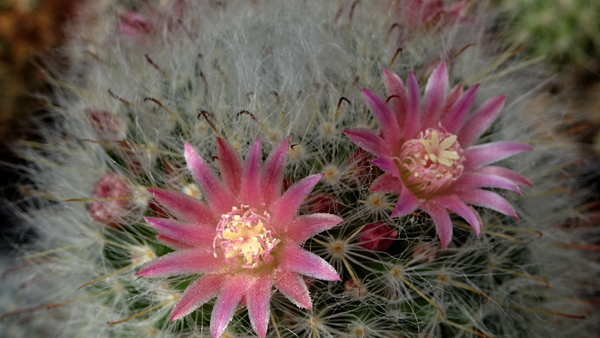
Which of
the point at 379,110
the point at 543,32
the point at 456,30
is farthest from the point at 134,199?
the point at 543,32

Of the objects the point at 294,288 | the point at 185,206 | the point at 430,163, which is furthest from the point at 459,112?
the point at 185,206

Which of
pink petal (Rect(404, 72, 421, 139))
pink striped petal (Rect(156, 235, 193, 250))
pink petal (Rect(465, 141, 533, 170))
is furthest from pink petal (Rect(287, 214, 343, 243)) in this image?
pink petal (Rect(465, 141, 533, 170))

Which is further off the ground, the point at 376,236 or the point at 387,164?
the point at 387,164

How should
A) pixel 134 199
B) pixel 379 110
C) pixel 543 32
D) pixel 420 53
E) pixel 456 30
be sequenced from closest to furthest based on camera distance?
pixel 379 110
pixel 134 199
pixel 420 53
pixel 456 30
pixel 543 32

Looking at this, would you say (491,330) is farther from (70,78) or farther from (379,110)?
(70,78)

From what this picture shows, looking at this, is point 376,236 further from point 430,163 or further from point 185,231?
point 185,231

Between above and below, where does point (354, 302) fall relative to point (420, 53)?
below

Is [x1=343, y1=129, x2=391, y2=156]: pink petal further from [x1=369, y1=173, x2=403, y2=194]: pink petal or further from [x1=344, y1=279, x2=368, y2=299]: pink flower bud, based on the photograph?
[x1=344, y1=279, x2=368, y2=299]: pink flower bud

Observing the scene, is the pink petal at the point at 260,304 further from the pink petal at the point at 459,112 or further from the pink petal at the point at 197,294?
the pink petal at the point at 459,112
